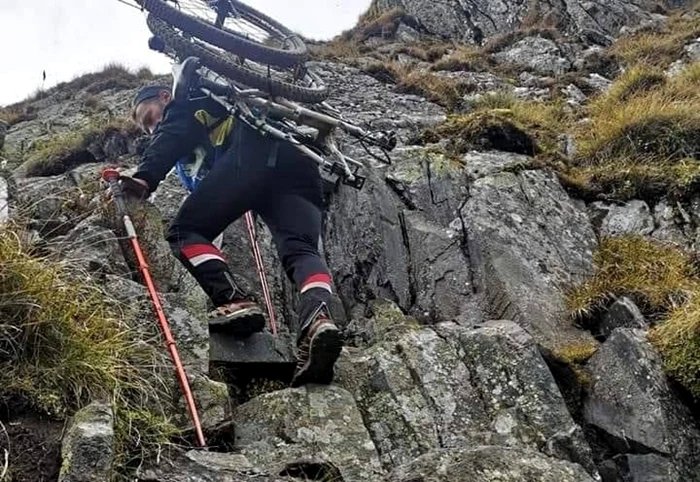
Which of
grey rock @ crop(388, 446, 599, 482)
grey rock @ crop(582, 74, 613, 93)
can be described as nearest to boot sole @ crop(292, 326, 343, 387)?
grey rock @ crop(388, 446, 599, 482)

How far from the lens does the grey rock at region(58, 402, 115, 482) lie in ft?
9.64

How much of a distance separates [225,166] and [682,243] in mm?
4281

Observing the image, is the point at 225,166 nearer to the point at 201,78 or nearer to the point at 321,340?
the point at 201,78

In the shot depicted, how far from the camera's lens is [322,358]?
440 cm

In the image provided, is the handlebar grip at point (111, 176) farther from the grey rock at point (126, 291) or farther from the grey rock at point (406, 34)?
the grey rock at point (406, 34)

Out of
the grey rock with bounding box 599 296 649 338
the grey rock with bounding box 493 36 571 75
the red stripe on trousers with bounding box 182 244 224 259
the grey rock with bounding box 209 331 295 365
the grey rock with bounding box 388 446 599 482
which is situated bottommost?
the grey rock with bounding box 388 446 599 482

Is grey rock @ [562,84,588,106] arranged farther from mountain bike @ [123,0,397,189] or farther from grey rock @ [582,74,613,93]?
mountain bike @ [123,0,397,189]

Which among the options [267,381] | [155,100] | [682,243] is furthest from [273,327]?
[682,243]

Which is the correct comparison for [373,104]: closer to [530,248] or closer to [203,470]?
[530,248]

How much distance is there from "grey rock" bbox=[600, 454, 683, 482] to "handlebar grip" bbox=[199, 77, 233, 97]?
348 cm

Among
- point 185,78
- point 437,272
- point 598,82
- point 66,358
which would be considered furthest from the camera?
point 598,82

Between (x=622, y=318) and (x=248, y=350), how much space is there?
9.13 feet

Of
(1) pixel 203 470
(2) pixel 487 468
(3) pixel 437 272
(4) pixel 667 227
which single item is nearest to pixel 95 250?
(1) pixel 203 470

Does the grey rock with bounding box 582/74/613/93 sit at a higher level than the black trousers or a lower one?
higher
